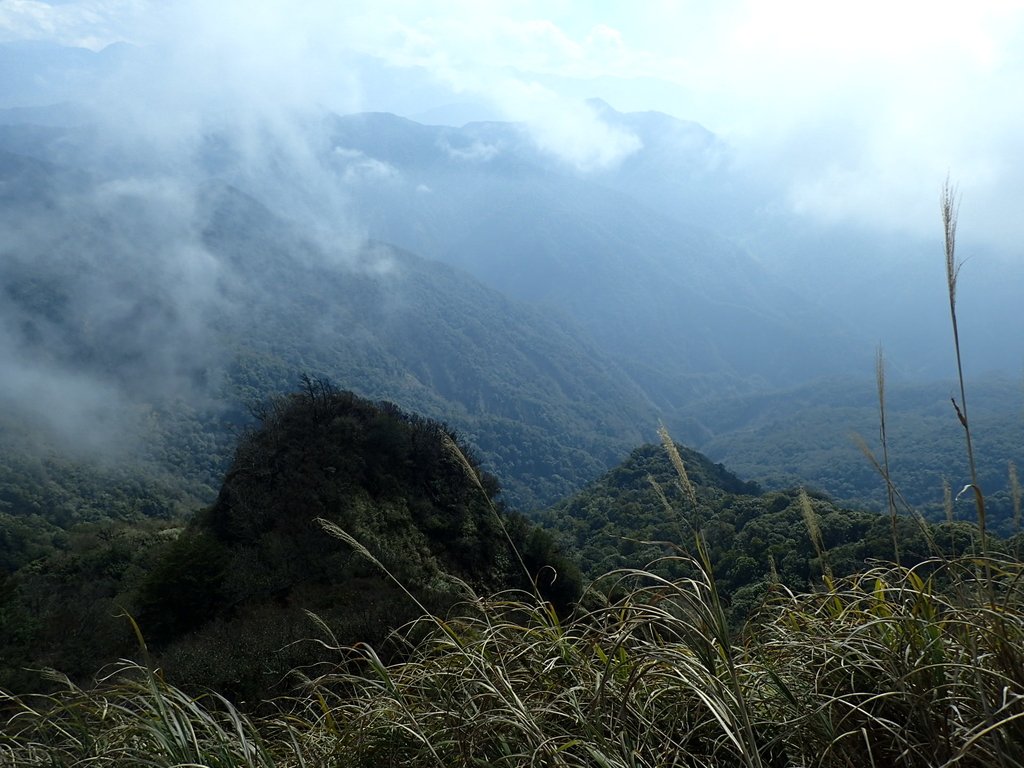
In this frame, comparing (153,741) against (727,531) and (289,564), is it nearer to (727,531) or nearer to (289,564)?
(289,564)

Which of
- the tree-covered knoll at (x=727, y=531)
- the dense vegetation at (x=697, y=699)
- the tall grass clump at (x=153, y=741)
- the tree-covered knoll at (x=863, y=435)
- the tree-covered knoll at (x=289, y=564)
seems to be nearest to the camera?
the dense vegetation at (x=697, y=699)

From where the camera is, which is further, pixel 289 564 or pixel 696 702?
pixel 289 564

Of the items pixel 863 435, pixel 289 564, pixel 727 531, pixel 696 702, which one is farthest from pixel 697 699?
pixel 863 435

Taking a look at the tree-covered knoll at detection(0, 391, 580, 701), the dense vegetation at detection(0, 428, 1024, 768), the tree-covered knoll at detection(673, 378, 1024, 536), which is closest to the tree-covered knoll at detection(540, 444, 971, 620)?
the dense vegetation at detection(0, 428, 1024, 768)

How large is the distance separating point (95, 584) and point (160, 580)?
8.11 metres

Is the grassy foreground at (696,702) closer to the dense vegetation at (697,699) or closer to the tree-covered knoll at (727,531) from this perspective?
the dense vegetation at (697,699)

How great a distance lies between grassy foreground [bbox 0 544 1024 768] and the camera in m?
2.07

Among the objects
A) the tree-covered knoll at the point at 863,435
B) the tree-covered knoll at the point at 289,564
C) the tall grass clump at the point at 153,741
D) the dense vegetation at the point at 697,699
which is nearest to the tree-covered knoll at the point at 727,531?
the dense vegetation at the point at 697,699

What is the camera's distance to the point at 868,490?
9388cm

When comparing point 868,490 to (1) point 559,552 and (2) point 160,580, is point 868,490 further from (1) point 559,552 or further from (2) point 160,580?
(2) point 160,580

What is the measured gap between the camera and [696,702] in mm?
2514

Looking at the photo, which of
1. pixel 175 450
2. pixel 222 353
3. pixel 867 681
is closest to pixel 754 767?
pixel 867 681

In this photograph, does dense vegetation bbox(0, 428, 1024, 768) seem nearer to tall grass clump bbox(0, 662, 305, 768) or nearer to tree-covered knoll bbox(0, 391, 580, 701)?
tall grass clump bbox(0, 662, 305, 768)

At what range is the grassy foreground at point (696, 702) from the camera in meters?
2.07
